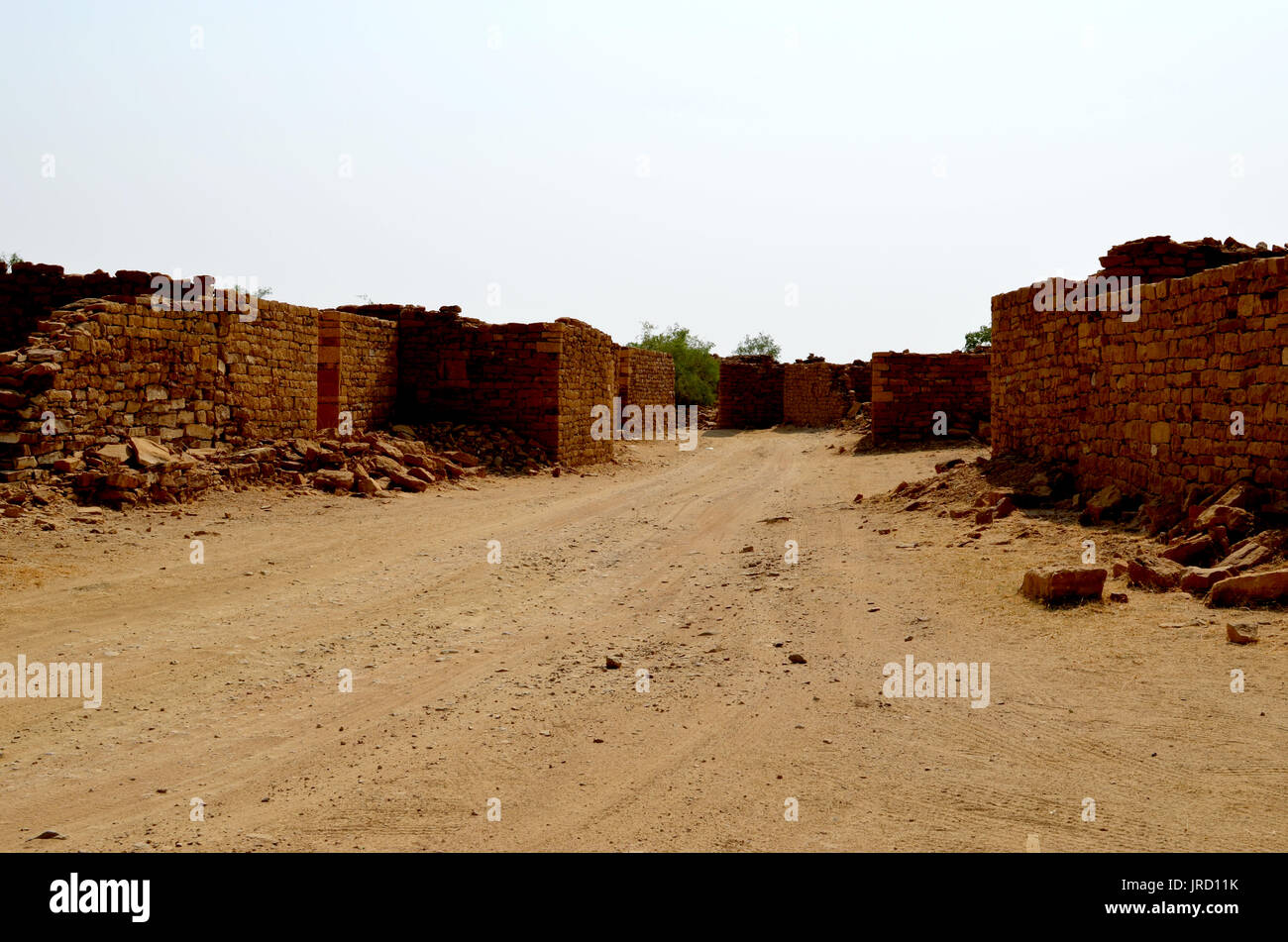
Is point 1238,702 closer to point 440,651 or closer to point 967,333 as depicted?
point 440,651

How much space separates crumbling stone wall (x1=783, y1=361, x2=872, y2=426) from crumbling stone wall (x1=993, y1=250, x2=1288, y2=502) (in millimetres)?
19373

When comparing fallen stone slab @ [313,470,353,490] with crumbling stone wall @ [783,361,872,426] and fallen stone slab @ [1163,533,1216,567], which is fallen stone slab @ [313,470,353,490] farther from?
crumbling stone wall @ [783,361,872,426]

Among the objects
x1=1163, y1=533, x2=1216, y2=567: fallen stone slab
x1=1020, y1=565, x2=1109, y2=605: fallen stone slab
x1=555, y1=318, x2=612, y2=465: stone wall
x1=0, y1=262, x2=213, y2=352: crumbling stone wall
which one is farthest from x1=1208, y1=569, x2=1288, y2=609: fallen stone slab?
x1=0, y1=262, x2=213, y2=352: crumbling stone wall

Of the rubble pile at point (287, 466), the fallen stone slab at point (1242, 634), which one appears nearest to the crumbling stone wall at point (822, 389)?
the rubble pile at point (287, 466)

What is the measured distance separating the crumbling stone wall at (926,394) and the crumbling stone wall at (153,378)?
40.7 feet

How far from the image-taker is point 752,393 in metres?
34.2

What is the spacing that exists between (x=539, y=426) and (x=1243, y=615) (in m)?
13.4

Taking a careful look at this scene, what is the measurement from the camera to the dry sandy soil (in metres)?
3.57

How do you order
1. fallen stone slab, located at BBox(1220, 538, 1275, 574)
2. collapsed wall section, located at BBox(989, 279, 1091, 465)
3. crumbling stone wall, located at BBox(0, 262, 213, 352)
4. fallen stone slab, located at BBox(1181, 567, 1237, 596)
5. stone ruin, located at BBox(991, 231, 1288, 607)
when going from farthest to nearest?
crumbling stone wall, located at BBox(0, 262, 213, 352) → collapsed wall section, located at BBox(989, 279, 1091, 465) → stone ruin, located at BBox(991, 231, 1288, 607) → fallen stone slab, located at BBox(1220, 538, 1275, 574) → fallen stone slab, located at BBox(1181, 567, 1237, 596)

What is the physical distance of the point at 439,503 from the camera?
13.0m

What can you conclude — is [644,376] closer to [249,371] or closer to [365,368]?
[365,368]

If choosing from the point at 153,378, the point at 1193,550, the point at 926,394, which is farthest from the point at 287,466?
the point at 926,394

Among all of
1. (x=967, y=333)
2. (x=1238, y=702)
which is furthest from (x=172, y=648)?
(x=967, y=333)

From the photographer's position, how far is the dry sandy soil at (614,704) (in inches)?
141
